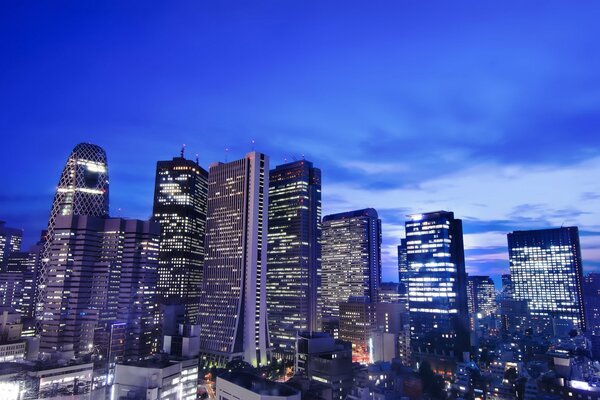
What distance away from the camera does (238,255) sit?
139375 mm

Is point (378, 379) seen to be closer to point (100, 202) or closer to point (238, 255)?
point (238, 255)

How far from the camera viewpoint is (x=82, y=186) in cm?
15912

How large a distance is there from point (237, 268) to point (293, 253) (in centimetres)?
4138

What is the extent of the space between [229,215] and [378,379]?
76.7 m

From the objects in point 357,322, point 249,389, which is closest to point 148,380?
point 249,389

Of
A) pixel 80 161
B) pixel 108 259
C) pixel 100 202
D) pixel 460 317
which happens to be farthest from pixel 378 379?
pixel 80 161

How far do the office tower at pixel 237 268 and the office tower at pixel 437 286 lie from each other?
51276 millimetres

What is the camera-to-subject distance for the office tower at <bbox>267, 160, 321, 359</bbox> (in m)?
168

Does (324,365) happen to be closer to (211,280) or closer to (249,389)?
(249,389)

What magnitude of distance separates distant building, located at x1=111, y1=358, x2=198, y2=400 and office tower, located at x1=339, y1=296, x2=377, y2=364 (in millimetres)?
96450

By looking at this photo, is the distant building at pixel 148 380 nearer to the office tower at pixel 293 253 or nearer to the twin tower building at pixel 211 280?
the twin tower building at pixel 211 280

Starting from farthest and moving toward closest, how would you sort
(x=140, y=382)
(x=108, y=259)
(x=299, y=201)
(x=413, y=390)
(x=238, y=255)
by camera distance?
(x=299, y=201) → (x=108, y=259) → (x=238, y=255) → (x=413, y=390) → (x=140, y=382)

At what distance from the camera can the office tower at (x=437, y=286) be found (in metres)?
128

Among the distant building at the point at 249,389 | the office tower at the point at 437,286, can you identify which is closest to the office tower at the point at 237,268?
the office tower at the point at 437,286
